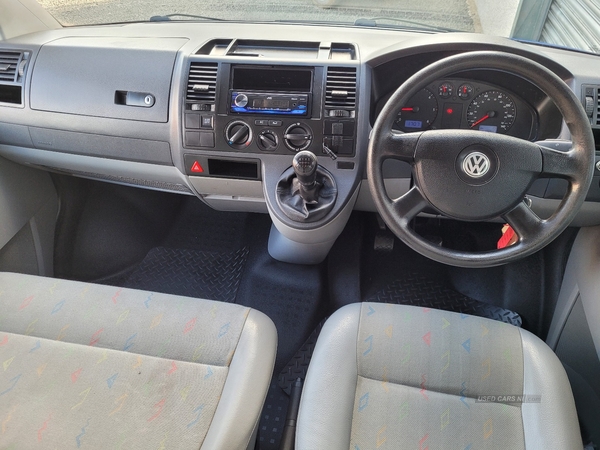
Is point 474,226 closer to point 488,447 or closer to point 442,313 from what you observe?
point 442,313

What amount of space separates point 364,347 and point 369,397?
0.12m

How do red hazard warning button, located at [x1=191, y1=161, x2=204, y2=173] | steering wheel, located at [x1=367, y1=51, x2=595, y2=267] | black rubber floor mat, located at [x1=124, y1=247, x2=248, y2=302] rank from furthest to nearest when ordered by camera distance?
black rubber floor mat, located at [x1=124, y1=247, x2=248, y2=302], red hazard warning button, located at [x1=191, y1=161, x2=204, y2=173], steering wheel, located at [x1=367, y1=51, x2=595, y2=267]

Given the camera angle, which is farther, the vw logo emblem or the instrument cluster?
the instrument cluster

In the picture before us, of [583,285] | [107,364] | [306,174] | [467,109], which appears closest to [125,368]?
[107,364]

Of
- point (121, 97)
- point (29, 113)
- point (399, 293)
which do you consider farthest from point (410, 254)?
point (29, 113)

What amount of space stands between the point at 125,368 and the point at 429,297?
1233mm

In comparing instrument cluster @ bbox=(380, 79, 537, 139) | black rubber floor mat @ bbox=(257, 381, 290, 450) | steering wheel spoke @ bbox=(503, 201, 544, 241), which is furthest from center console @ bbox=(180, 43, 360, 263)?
black rubber floor mat @ bbox=(257, 381, 290, 450)

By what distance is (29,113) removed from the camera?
1.51 metres

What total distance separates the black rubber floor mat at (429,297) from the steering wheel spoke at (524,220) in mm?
869

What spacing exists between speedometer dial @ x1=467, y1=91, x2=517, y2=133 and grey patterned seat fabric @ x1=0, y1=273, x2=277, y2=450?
2.86 ft

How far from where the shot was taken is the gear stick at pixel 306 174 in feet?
3.56

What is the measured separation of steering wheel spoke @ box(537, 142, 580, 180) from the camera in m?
0.96

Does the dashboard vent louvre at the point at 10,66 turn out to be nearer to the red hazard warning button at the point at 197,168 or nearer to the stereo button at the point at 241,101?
the red hazard warning button at the point at 197,168

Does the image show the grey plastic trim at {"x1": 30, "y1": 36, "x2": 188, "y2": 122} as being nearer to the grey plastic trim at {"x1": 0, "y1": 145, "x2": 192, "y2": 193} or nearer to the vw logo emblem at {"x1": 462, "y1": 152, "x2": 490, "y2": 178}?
the grey plastic trim at {"x1": 0, "y1": 145, "x2": 192, "y2": 193}
